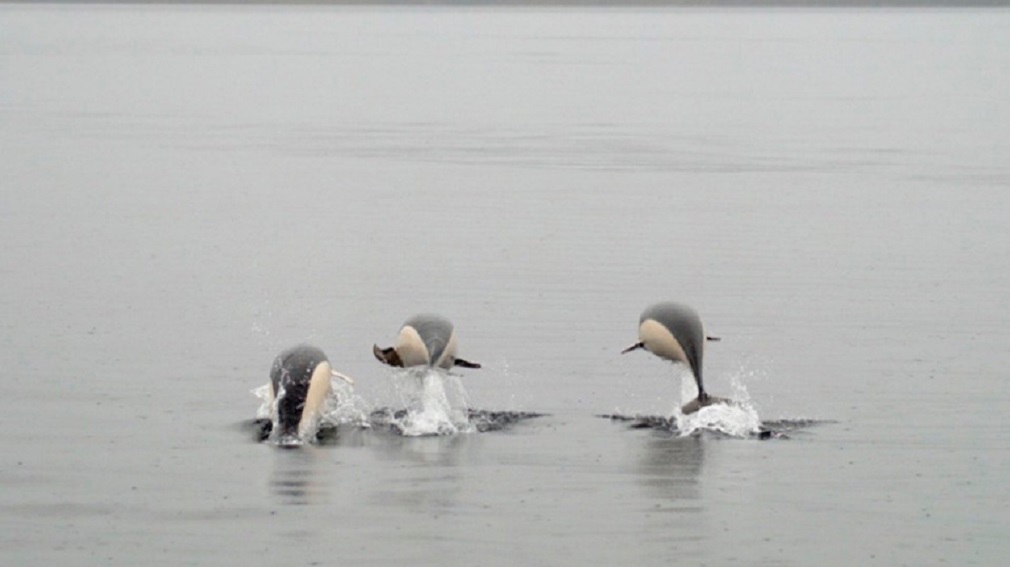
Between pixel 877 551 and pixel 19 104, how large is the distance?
199 feet

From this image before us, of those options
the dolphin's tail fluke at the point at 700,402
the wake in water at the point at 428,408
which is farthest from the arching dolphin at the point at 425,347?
the dolphin's tail fluke at the point at 700,402

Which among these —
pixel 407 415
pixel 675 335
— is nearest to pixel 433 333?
pixel 407 415

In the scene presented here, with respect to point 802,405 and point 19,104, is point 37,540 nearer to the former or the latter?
point 802,405

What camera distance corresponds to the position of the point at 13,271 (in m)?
30.8

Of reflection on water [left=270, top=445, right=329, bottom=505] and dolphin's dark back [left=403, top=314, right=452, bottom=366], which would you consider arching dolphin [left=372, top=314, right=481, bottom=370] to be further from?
reflection on water [left=270, top=445, right=329, bottom=505]

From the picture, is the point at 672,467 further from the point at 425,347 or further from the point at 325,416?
the point at 325,416

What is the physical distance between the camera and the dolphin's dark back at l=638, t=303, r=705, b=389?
21234 mm

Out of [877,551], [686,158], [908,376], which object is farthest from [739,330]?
[686,158]

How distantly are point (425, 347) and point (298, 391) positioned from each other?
1.52 metres

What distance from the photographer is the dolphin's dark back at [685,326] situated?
836 inches

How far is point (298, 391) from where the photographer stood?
19891 millimetres

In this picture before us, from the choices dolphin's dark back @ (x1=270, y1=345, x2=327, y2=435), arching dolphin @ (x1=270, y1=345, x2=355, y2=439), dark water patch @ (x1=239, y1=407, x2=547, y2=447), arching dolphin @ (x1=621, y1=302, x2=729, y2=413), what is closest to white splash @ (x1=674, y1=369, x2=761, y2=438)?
arching dolphin @ (x1=621, y1=302, x2=729, y2=413)

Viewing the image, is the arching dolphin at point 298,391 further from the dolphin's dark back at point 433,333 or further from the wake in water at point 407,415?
the dolphin's dark back at point 433,333

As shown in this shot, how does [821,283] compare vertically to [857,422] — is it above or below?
above
